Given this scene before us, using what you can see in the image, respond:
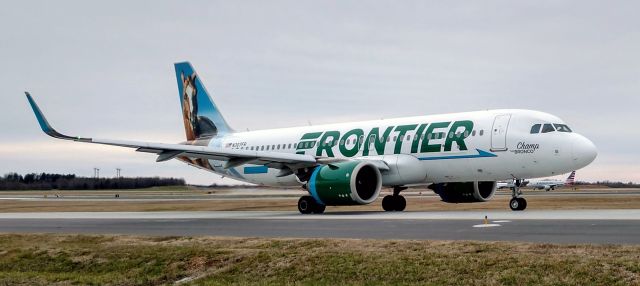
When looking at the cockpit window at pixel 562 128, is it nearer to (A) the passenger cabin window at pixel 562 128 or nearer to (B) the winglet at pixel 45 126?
(A) the passenger cabin window at pixel 562 128

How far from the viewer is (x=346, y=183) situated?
29.2 metres

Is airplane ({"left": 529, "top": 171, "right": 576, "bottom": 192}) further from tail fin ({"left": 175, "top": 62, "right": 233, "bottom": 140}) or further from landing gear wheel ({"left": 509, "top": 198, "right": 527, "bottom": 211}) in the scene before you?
landing gear wheel ({"left": 509, "top": 198, "right": 527, "bottom": 211})

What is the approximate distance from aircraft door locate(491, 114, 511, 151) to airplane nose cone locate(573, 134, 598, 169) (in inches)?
103

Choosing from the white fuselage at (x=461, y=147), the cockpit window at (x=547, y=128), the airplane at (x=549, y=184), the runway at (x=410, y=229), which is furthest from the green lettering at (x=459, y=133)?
the airplane at (x=549, y=184)

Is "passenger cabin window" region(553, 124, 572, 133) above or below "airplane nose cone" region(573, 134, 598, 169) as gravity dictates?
above

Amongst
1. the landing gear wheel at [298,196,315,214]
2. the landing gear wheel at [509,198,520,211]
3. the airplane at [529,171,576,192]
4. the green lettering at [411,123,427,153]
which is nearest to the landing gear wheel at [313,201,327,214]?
the landing gear wheel at [298,196,315,214]

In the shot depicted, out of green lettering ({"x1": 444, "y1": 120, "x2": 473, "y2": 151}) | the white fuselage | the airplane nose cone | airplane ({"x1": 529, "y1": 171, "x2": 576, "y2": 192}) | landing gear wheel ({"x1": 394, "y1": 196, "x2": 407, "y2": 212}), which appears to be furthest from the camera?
airplane ({"x1": 529, "y1": 171, "x2": 576, "y2": 192})

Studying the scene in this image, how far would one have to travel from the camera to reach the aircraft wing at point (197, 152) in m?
28.5

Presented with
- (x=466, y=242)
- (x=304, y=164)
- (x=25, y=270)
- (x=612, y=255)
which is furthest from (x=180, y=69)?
(x=612, y=255)

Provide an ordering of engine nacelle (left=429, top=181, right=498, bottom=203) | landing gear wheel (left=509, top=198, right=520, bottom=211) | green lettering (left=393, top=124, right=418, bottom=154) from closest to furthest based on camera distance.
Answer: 1. landing gear wheel (left=509, top=198, right=520, bottom=211)
2. green lettering (left=393, top=124, right=418, bottom=154)
3. engine nacelle (left=429, top=181, right=498, bottom=203)

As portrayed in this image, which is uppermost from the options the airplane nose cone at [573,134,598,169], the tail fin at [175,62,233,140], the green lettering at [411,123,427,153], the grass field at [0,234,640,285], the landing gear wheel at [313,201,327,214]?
the tail fin at [175,62,233,140]

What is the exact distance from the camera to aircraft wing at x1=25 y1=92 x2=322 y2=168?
93.5 ft

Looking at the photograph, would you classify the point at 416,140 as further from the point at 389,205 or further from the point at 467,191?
the point at 389,205

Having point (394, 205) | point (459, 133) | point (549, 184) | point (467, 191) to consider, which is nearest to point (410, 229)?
point (459, 133)
